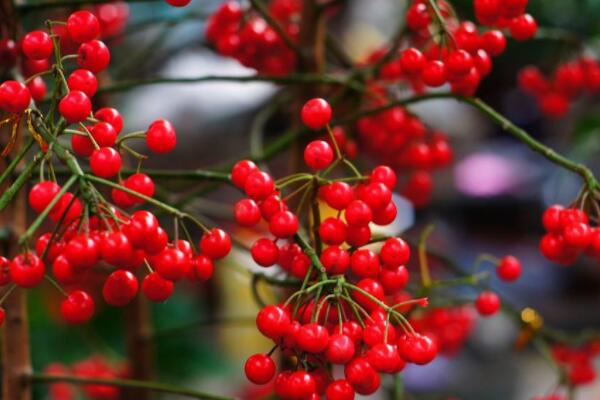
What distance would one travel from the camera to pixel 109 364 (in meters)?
1.09

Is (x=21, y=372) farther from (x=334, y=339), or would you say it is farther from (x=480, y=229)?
(x=480, y=229)

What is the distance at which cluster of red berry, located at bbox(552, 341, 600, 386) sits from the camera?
2.77 ft

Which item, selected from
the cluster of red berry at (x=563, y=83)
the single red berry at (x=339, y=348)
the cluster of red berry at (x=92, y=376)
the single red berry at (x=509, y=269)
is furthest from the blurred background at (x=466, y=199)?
the single red berry at (x=339, y=348)

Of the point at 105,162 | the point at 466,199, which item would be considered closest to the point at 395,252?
the point at 105,162

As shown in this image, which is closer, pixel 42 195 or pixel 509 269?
pixel 42 195

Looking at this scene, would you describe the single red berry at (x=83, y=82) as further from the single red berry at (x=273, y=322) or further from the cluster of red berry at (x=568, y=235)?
the cluster of red berry at (x=568, y=235)

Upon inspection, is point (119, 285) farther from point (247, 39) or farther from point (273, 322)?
point (247, 39)

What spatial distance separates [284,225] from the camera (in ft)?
1.43

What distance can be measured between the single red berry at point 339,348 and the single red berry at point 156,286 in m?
0.09

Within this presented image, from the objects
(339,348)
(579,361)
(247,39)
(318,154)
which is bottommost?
(579,361)

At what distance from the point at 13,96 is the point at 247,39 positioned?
0.36 m

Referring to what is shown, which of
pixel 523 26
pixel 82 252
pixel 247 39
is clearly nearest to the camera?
pixel 82 252

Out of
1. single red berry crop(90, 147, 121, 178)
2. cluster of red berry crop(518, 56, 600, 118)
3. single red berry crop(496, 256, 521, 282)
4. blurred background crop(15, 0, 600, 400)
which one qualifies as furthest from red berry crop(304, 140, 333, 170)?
blurred background crop(15, 0, 600, 400)

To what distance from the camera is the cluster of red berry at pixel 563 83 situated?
0.83m
